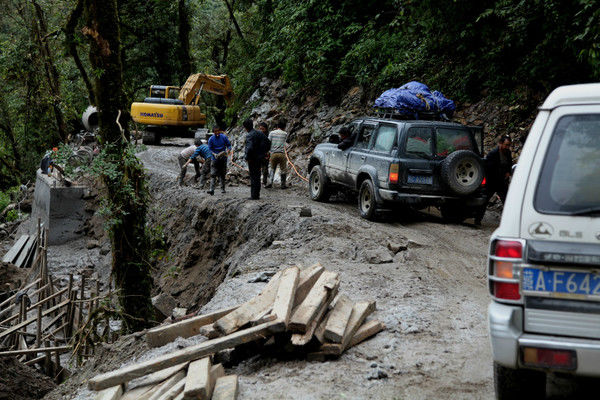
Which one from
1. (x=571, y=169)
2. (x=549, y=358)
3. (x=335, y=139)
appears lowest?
(x=335, y=139)

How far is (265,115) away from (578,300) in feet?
73.2

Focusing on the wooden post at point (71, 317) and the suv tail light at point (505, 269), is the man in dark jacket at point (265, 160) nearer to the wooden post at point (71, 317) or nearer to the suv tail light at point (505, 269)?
the wooden post at point (71, 317)

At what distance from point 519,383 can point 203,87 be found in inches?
1002

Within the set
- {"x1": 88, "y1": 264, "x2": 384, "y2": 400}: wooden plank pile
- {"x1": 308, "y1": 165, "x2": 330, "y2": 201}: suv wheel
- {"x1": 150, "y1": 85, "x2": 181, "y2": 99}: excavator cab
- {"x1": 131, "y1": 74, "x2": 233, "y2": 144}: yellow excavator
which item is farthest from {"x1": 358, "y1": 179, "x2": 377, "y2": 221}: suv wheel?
{"x1": 150, "y1": 85, "x2": 181, "y2": 99}: excavator cab

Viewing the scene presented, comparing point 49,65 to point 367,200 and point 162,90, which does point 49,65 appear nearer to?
point 162,90

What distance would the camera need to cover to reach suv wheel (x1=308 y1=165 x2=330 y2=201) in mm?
15147

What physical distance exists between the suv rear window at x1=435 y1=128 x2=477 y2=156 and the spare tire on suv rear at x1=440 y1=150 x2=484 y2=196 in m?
0.36

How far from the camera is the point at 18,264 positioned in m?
21.2

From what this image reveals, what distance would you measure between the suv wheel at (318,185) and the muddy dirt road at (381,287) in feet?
0.95

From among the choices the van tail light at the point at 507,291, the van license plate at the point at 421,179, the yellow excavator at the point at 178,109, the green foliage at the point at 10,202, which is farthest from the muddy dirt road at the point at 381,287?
the green foliage at the point at 10,202

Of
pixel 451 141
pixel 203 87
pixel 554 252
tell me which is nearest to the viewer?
pixel 554 252

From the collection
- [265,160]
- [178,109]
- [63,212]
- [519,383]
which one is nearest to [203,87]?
[178,109]

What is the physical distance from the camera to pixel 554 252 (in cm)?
361

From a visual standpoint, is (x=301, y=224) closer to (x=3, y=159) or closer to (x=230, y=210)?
(x=230, y=210)
